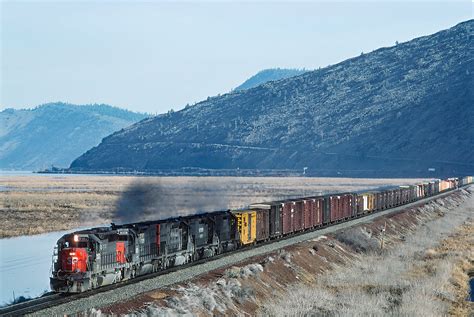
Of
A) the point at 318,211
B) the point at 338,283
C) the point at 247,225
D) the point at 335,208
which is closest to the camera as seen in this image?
the point at 338,283

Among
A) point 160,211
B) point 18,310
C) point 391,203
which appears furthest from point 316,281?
point 391,203

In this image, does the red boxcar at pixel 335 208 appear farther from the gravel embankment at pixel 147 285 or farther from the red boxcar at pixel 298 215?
the gravel embankment at pixel 147 285

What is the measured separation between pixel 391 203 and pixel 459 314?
55.4m

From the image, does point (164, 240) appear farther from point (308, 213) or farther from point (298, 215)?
point (308, 213)

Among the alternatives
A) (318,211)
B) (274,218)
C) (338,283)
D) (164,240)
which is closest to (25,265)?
(164,240)

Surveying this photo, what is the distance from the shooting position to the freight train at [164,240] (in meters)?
28.0

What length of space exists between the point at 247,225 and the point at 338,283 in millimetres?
8972

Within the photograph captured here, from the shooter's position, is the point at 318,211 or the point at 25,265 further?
the point at 318,211

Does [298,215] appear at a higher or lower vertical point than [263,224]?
higher

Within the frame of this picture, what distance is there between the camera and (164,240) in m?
34.0

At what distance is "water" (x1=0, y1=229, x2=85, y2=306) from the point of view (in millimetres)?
34906

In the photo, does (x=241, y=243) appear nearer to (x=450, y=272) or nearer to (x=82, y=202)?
(x=450, y=272)

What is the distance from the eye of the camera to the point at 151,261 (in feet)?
108

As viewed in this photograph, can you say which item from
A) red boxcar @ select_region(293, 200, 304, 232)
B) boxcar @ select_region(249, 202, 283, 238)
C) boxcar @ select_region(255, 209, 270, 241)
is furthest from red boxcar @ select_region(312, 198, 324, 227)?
boxcar @ select_region(255, 209, 270, 241)
